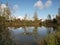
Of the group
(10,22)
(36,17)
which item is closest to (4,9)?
(10,22)

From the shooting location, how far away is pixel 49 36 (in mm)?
7738

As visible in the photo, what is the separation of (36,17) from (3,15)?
704 cm

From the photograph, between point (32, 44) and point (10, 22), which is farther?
point (10, 22)

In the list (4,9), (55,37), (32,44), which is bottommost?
(32,44)

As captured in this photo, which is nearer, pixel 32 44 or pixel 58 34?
pixel 58 34

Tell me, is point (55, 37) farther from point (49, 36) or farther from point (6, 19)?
point (6, 19)

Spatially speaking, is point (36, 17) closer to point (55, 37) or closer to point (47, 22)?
point (47, 22)

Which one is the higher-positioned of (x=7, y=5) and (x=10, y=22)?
(x=7, y=5)

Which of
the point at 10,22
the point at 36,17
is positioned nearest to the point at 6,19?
the point at 10,22

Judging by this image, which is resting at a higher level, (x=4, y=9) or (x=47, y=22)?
(x=4, y=9)

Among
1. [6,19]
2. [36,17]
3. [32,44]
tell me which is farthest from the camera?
[36,17]

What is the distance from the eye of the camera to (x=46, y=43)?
7648 mm

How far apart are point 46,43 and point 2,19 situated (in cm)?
1614

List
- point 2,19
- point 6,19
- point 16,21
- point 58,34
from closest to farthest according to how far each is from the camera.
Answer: point 58,34, point 2,19, point 6,19, point 16,21
